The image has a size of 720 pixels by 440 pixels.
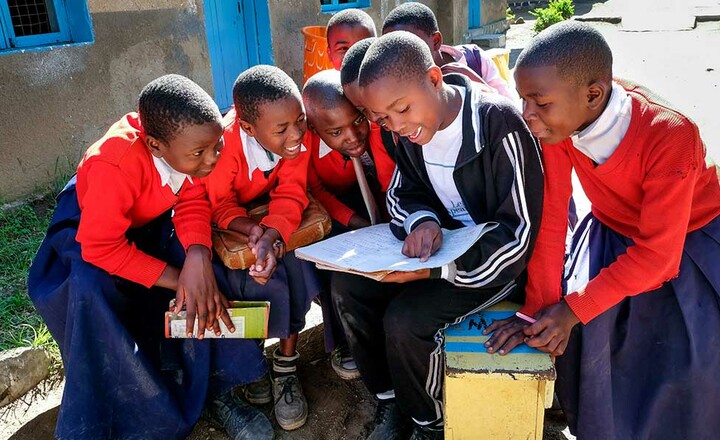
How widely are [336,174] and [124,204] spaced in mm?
846

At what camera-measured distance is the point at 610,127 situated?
1738 mm

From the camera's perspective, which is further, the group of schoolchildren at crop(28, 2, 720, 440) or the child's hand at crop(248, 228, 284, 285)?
the child's hand at crop(248, 228, 284, 285)

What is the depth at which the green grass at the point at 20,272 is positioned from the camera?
2.62 metres

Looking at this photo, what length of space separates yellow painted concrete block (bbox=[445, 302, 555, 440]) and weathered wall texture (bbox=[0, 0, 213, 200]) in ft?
10.3

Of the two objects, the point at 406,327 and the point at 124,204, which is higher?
the point at 124,204

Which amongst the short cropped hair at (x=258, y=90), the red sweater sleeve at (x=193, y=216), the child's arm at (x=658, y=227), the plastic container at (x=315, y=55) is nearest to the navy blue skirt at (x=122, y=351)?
the red sweater sleeve at (x=193, y=216)

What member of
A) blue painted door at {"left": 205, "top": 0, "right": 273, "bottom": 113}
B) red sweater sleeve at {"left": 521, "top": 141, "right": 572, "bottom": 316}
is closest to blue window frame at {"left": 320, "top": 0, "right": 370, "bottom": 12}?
blue painted door at {"left": 205, "top": 0, "right": 273, "bottom": 113}

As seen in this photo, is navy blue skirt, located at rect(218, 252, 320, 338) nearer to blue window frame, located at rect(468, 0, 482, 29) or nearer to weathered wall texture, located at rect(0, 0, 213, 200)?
weathered wall texture, located at rect(0, 0, 213, 200)

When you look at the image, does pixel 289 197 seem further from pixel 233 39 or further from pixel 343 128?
pixel 233 39

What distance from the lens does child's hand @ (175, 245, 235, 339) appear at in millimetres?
2053

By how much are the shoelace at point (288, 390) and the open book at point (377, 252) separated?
679 millimetres

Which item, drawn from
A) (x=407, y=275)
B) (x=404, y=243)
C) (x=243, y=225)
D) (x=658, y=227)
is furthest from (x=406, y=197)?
(x=658, y=227)

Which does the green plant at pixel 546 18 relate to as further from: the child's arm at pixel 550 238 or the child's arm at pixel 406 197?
the child's arm at pixel 550 238

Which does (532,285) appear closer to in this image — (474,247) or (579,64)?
(474,247)
